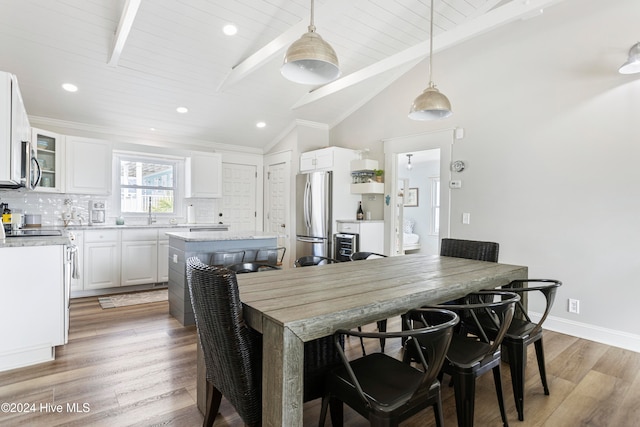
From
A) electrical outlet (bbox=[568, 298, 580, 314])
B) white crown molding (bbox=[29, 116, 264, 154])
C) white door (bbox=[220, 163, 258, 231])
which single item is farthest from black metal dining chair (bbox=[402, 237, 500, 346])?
white crown molding (bbox=[29, 116, 264, 154])

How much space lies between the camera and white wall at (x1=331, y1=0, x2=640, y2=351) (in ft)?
10.2

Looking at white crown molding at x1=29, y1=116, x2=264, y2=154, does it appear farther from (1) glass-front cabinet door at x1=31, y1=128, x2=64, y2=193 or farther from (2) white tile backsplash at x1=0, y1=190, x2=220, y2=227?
(2) white tile backsplash at x1=0, y1=190, x2=220, y2=227

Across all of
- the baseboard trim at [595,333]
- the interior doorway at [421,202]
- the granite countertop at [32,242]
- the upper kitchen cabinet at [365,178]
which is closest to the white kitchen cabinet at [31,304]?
the granite countertop at [32,242]

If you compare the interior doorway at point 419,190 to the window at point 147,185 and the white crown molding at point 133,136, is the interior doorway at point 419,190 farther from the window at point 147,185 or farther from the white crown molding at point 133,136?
the window at point 147,185

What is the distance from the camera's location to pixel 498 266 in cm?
268

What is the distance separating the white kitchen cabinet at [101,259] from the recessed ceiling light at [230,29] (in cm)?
299

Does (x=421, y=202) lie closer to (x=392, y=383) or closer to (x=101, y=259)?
(x=101, y=259)

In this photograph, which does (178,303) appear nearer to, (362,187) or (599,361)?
(362,187)

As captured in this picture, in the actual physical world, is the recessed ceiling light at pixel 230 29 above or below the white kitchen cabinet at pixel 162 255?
above

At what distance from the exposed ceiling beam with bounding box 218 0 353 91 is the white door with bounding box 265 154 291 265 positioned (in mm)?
1871

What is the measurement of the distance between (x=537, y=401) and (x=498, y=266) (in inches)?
36.8

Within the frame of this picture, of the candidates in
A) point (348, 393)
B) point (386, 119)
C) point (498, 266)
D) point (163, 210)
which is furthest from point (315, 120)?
point (348, 393)

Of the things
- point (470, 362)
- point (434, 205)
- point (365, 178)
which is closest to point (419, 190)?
point (434, 205)

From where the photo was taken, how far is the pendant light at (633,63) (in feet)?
8.93
